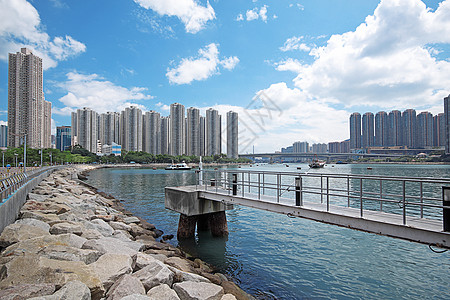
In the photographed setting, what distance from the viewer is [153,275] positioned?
6.57 meters

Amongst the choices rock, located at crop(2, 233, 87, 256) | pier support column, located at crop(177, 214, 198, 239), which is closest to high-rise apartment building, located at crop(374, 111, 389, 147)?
pier support column, located at crop(177, 214, 198, 239)

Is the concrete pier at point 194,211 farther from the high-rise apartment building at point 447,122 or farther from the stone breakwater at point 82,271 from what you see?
the high-rise apartment building at point 447,122

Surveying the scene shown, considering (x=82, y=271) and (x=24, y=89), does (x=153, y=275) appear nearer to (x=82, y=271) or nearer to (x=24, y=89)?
(x=82, y=271)

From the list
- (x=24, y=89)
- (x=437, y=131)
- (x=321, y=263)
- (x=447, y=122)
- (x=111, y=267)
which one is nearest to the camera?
(x=111, y=267)

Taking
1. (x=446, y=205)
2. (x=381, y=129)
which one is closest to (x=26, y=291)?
(x=446, y=205)

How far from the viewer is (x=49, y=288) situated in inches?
183

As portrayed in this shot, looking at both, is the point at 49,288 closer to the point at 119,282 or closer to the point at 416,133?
the point at 119,282

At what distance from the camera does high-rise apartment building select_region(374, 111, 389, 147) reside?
602 ft

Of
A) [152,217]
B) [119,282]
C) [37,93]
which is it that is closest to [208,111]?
[37,93]

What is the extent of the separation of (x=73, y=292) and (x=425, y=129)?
21028 centimetres

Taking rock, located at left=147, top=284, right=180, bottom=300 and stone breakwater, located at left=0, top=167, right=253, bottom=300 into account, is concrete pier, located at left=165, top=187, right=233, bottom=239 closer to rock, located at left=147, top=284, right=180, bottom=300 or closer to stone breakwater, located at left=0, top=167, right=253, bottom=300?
stone breakwater, located at left=0, top=167, right=253, bottom=300

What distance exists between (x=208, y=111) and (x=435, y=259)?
335ft

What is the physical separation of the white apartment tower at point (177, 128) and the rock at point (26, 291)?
171987 mm

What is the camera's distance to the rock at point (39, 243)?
20.7 ft
